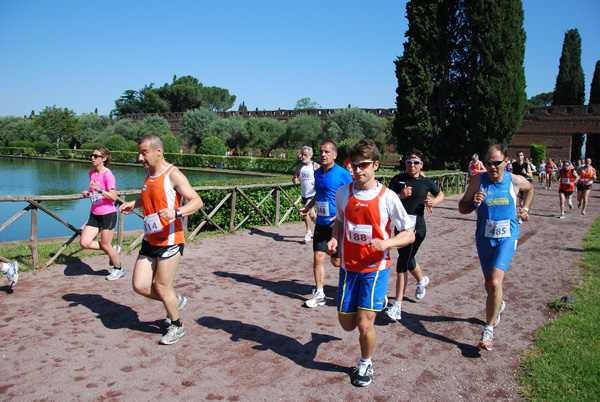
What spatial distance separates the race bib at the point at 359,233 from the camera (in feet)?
10.8

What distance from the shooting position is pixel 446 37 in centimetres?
2691

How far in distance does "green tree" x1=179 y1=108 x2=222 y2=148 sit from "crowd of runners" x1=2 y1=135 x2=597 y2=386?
160 feet

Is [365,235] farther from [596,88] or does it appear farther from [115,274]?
[596,88]

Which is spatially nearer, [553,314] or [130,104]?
[553,314]

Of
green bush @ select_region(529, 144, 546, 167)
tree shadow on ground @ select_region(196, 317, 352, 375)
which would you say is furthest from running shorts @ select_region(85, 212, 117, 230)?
green bush @ select_region(529, 144, 546, 167)

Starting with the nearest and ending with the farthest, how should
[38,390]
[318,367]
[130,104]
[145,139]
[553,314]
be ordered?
[38,390]
[318,367]
[145,139]
[553,314]
[130,104]

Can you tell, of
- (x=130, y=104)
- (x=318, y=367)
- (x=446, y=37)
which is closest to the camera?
(x=318, y=367)

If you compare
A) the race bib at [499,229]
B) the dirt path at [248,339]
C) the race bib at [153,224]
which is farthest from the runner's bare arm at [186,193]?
the race bib at [499,229]

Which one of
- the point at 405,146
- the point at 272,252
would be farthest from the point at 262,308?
the point at 405,146

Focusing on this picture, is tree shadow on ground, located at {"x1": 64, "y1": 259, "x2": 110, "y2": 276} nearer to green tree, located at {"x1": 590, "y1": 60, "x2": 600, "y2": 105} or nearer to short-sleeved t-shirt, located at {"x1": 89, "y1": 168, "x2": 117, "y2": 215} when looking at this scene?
short-sleeved t-shirt, located at {"x1": 89, "y1": 168, "x2": 117, "y2": 215}

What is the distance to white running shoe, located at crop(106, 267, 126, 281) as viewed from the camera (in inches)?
237

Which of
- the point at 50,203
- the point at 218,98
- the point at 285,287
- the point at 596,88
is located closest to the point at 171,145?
the point at 50,203

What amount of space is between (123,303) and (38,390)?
192 cm

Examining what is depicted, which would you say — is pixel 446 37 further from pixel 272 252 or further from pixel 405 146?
pixel 272 252
